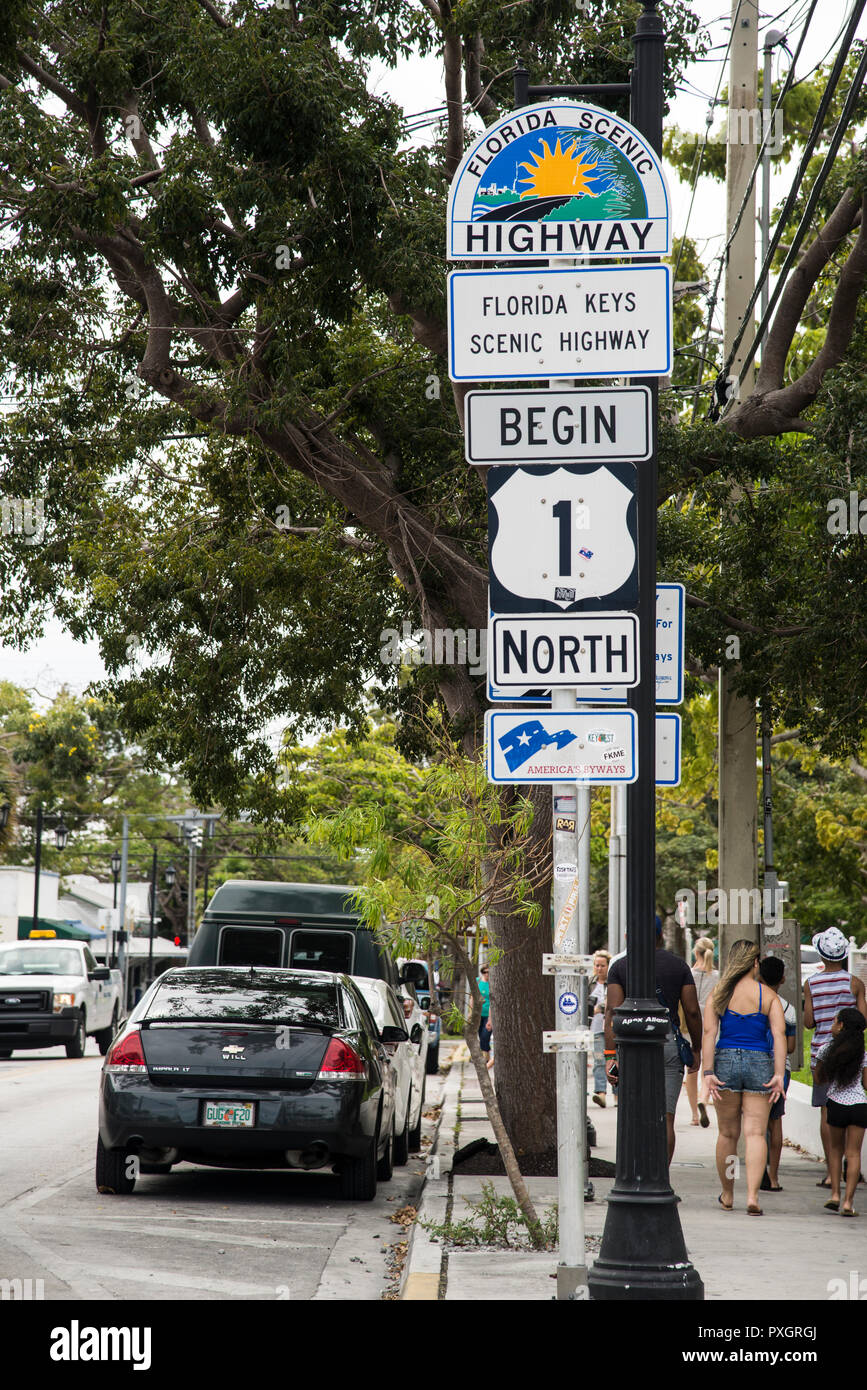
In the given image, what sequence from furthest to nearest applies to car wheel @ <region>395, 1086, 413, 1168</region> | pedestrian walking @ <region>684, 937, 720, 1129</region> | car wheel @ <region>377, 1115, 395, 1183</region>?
pedestrian walking @ <region>684, 937, 720, 1129</region> < car wheel @ <region>395, 1086, 413, 1168</region> < car wheel @ <region>377, 1115, 395, 1183</region>

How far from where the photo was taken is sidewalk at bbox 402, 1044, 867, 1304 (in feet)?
23.3

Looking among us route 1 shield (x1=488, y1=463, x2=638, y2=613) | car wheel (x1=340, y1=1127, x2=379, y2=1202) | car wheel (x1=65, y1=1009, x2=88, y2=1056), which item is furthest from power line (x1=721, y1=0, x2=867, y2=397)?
car wheel (x1=65, y1=1009, x2=88, y2=1056)

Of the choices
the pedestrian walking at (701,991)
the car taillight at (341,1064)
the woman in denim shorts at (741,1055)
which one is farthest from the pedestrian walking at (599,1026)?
the car taillight at (341,1064)

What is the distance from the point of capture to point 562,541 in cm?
630

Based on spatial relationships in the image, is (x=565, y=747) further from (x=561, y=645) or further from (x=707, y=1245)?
(x=707, y=1245)

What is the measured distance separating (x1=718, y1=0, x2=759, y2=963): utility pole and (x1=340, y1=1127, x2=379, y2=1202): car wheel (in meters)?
4.10

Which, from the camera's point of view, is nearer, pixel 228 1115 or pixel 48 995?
pixel 228 1115

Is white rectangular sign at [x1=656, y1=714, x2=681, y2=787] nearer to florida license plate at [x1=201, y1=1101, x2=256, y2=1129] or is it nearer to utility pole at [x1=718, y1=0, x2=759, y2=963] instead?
florida license plate at [x1=201, y1=1101, x2=256, y2=1129]

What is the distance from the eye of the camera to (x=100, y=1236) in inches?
334

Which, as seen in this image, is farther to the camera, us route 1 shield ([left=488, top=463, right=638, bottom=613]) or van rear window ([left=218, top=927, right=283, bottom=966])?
van rear window ([left=218, top=927, right=283, bottom=966])

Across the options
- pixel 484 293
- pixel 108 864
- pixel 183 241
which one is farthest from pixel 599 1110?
pixel 108 864

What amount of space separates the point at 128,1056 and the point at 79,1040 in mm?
17693

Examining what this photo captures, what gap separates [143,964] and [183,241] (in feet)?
214

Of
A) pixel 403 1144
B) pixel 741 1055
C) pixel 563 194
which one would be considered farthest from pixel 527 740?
pixel 403 1144
